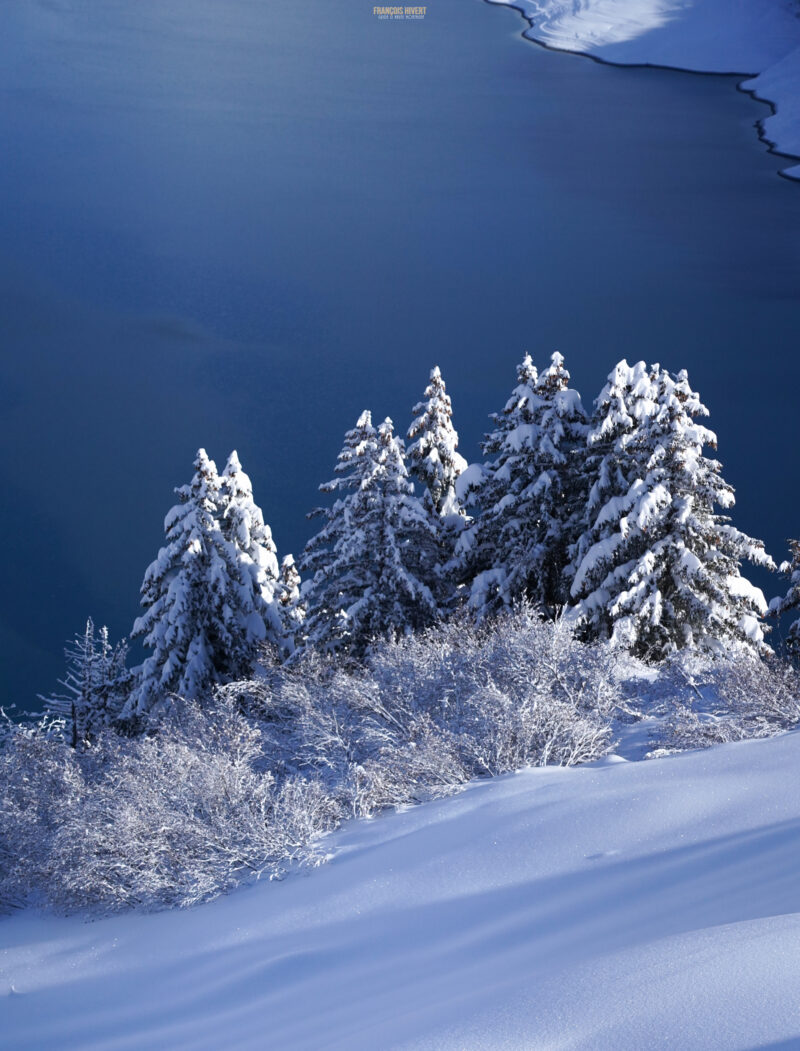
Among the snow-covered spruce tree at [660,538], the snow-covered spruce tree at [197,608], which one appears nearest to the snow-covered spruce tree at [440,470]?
the snow-covered spruce tree at [660,538]

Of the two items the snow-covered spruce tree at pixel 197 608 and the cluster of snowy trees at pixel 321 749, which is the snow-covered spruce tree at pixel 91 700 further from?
the cluster of snowy trees at pixel 321 749

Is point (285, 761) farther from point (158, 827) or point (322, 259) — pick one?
point (322, 259)

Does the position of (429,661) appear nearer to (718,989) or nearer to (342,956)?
(342,956)

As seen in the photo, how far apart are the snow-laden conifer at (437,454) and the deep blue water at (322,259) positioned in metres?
20.7

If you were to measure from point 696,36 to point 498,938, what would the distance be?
12062 cm

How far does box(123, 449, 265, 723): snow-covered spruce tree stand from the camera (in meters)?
20.6

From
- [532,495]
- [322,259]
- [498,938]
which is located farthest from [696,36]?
[498,938]

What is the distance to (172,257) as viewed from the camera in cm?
7850

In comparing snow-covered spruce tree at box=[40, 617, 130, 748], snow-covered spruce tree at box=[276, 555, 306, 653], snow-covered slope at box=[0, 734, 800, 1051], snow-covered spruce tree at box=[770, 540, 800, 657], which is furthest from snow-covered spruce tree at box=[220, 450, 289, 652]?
snow-covered spruce tree at box=[770, 540, 800, 657]

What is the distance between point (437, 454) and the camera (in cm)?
2319

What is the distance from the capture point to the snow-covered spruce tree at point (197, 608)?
20.6 meters

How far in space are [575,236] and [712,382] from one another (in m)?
23.8

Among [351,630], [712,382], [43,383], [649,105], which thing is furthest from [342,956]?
[649,105]

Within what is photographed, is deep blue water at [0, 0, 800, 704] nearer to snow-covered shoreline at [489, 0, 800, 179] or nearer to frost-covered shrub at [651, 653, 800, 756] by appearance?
snow-covered shoreline at [489, 0, 800, 179]
